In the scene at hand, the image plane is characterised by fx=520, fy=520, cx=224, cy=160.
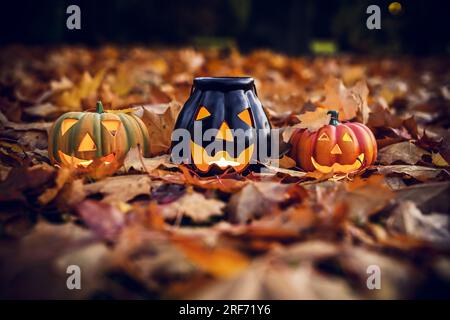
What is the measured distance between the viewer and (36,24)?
10641 millimetres

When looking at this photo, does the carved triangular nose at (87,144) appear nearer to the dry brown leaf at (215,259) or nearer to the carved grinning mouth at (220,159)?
the carved grinning mouth at (220,159)

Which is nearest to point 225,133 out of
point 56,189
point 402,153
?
point 56,189

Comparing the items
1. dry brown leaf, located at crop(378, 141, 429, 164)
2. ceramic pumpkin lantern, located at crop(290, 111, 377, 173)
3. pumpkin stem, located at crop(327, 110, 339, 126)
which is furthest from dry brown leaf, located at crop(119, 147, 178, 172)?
dry brown leaf, located at crop(378, 141, 429, 164)

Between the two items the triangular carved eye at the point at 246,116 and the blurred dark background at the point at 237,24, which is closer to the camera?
the triangular carved eye at the point at 246,116

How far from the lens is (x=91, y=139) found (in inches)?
80.5

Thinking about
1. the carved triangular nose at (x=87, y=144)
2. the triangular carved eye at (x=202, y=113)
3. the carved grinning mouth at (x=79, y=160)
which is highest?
the triangular carved eye at (x=202, y=113)

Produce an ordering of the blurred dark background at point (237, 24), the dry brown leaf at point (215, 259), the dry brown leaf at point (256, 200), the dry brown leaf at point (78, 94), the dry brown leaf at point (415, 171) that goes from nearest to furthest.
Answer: the dry brown leaf at point (215, 259) < the dry brown leaf at point (256, 200) < the dry brown leaf at point (415, 171) < the dry brown leaf at point (78, 94) < the blurred dark background at point (237, 24)

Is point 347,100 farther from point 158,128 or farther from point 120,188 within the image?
point 120,188

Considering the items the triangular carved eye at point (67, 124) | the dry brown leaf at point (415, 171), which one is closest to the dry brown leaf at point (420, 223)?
the dry brown leaf at point (415, 171)

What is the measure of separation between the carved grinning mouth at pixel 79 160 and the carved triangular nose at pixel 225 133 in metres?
0.43

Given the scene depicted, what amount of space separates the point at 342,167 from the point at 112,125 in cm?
94

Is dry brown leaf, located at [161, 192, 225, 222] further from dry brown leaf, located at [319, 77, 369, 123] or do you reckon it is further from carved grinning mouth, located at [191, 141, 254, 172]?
dry brown leaf, located at [319, 77, 369, 123]

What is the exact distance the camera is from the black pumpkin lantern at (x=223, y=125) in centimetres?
203
